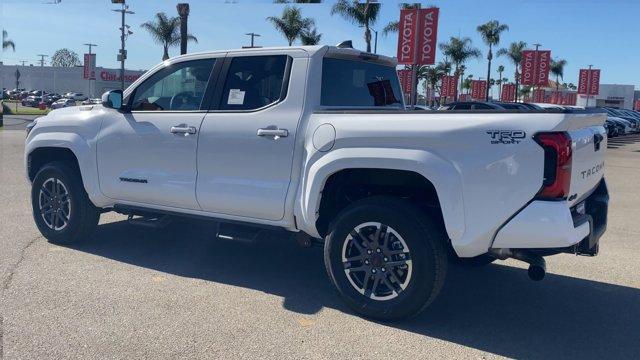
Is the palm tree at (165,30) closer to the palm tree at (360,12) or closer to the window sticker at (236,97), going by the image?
the palm tree at (360,12)

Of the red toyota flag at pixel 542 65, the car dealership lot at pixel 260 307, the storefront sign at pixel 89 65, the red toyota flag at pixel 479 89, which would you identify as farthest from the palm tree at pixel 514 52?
the car dealership lot at pixel 260 307

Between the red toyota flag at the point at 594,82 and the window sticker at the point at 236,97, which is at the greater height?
the red toyota flag at the point at 594,82

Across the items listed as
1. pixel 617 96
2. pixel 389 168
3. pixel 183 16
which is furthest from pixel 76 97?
pixel 389 168

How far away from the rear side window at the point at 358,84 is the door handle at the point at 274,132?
18.0 inches

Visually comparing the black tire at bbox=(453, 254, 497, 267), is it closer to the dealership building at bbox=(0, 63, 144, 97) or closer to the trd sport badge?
the trd sport badge

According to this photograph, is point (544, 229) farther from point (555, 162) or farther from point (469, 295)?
point (469, 295)

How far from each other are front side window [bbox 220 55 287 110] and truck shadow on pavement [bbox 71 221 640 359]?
61.5 inches

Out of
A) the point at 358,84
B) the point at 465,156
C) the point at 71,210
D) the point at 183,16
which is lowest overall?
the point at 71,210

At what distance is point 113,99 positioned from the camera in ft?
18.8

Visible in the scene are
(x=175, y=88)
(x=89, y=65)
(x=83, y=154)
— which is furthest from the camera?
(x=89, y=65)

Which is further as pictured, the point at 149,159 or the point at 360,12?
the point at 360,12

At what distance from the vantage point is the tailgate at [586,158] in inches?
154

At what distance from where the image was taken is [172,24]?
44625 millimetres

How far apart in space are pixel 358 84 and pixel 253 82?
955mm
